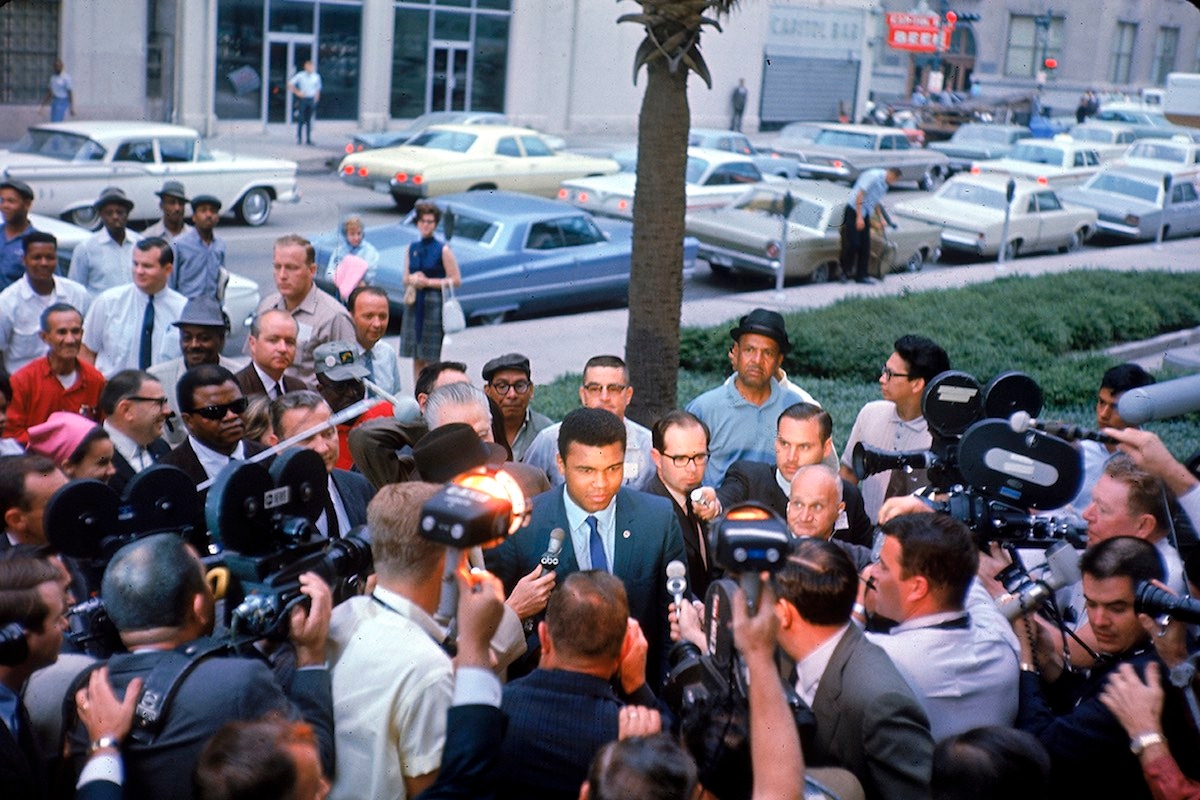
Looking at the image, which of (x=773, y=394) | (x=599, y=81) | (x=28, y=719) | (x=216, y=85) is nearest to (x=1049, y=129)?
(x=599, y=81)

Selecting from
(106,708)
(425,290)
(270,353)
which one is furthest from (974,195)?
(106,708)

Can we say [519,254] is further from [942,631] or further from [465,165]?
[942,631]

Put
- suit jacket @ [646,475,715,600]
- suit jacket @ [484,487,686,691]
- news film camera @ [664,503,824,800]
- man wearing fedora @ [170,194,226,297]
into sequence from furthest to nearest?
man wearing fedora @ [170,194,226,297] → suit jacket @ [646,475,715,600] → suit jacket @ [484,487,686,691] → news film camera @ [664,503,824,800]

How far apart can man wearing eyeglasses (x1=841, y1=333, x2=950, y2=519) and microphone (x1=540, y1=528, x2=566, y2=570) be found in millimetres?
2254

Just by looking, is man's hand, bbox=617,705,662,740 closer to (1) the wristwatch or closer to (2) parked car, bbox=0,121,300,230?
(1) the wristwatch

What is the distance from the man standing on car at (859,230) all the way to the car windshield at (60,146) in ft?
36.3

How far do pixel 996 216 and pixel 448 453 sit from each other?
20.7 m

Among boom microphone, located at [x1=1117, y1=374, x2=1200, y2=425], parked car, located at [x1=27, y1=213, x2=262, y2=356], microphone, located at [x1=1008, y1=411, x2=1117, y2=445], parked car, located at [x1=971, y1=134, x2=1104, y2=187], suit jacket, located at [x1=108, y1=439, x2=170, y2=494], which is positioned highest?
parked car, located at [x1=971, y1=134, x2=1104, y2=187]

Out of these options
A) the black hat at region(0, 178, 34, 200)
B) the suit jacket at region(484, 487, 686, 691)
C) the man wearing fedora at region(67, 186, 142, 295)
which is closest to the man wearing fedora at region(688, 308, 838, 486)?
the suit jacket at region(484, 487, 686, 691)

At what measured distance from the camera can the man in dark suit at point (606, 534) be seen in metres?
5.28

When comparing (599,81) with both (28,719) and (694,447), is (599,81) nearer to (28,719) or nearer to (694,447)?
(694,447)

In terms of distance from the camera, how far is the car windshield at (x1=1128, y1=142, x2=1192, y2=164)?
102ft

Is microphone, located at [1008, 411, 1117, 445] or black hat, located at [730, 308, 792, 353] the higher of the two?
microphone, located at [1008, 411, 1117, 445]

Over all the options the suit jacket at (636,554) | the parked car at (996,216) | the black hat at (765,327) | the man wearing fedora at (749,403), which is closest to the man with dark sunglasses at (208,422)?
the suit jacket at (636,554)
